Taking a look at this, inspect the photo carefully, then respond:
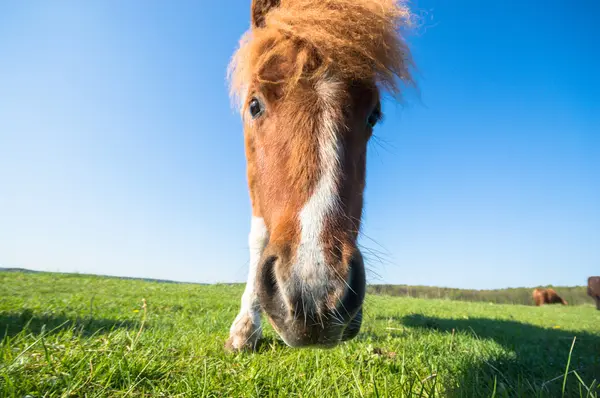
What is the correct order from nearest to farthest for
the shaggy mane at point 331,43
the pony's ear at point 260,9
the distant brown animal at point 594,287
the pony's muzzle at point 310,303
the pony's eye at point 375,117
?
the pony's muzzle at point 310,303 → the shaggy mane at point 331,43 → the pony's eye at point 375,117 → the pony's ear at point 260,9 → the distant brown animal at point 594,287

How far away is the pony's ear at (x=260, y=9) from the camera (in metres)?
2.96

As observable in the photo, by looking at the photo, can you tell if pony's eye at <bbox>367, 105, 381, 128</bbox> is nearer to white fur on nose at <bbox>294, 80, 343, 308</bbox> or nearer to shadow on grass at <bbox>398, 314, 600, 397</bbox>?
white fur on nose at <bbox>294, 80, 343, 308</bbox>

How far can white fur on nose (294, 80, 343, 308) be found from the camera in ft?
4.64

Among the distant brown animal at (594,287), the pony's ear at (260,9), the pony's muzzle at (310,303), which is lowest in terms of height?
the distant brown animal at (594,287)

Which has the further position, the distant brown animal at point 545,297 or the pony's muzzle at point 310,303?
the distant brown animal at point 545,297

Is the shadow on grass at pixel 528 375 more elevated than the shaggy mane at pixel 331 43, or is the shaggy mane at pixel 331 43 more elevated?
the shaggy mane at pixel 331 43

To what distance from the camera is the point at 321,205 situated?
5.37 feet

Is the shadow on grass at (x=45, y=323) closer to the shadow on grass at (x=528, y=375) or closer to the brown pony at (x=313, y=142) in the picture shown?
the brown pony at (x=313, y=142)

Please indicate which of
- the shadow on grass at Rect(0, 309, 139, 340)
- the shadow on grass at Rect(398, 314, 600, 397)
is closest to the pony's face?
the shadow on grass at Rect(398, 314, 600, 397)

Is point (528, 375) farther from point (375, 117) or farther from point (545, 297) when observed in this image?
point (545, 297)

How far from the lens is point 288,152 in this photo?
196cm

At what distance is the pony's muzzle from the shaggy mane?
4.29 feet

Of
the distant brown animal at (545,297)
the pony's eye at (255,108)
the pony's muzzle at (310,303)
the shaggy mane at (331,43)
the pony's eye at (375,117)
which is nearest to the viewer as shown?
the pony's muzzle at (310,303)

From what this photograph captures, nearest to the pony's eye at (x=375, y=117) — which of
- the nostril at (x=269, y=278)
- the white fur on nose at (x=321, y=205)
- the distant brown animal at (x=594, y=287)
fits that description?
the white fur on nose at (x=321, y=205)
